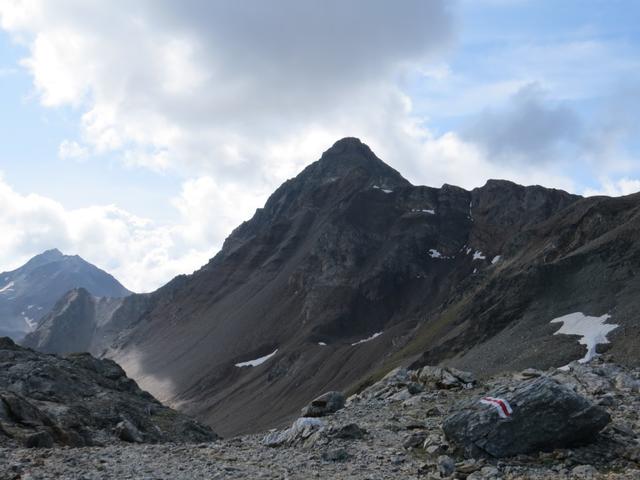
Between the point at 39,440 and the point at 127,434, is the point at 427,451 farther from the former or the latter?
the point at 127,434

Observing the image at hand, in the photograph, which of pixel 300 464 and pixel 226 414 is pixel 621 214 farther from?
pixel 300 464

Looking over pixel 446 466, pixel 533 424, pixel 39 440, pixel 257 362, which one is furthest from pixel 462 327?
pixel 446 466

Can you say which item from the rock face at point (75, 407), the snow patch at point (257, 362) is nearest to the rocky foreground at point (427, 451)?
the rock face at point (75, 407)

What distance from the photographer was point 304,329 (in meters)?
189

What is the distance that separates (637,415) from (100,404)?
34292mm

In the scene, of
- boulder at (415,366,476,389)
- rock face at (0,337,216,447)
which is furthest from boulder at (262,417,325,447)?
rock face at (0,337,216,447)

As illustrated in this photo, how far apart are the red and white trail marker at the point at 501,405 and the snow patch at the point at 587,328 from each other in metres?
51.7

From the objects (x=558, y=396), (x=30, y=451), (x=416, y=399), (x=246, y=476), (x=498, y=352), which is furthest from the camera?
(x=498, y=352)

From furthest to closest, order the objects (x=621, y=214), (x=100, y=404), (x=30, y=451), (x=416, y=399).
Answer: (x=621, y=214) < (x=100, y=404) < (x=416, y=399) < (x=30, y=451)

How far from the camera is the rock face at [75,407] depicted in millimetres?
31125

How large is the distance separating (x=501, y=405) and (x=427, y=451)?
277cm

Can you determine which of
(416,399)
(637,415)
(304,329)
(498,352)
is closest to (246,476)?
(416,399)

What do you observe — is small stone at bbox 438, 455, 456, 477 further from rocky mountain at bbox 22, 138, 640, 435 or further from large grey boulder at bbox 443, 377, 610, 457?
rocky mountain at bbox 22, 138, 640, 435

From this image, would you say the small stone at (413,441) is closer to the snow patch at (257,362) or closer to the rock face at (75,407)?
the rock face at (75,407)
